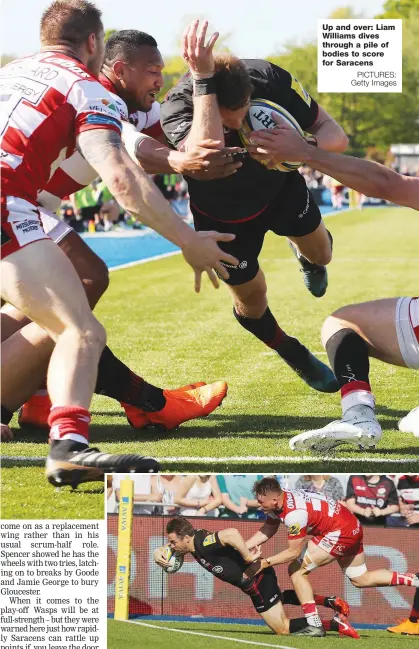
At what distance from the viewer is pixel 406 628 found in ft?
13.0

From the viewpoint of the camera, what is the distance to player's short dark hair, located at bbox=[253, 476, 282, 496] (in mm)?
4203

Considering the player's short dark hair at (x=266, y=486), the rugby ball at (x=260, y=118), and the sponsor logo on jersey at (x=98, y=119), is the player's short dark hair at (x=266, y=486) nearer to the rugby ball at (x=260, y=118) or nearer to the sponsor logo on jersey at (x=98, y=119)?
the sponsor logo on jersey at (x=98, y=119)

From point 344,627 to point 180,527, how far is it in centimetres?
78

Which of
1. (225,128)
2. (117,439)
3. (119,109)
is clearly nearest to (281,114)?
(225,128)

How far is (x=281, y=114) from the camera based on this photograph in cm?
595

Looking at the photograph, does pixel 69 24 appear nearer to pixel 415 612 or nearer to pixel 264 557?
pixel 264 557

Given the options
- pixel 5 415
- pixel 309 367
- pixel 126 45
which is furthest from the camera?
pixel 309 367

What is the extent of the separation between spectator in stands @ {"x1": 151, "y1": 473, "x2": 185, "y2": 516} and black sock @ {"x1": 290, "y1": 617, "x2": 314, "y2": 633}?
2.15 feet

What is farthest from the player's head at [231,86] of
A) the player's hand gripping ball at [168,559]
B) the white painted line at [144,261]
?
the white painted line at [144,261]

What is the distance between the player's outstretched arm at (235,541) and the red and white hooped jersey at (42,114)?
1922 millimetres

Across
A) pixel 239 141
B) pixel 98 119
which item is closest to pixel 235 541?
pixel 98 119

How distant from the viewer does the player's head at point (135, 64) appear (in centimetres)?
684

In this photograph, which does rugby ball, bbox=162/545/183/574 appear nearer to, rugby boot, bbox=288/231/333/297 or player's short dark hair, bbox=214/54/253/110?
player's short dark hair, bbox=214/54/253/110

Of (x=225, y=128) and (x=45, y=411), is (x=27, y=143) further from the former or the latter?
(x=45, y=411)
